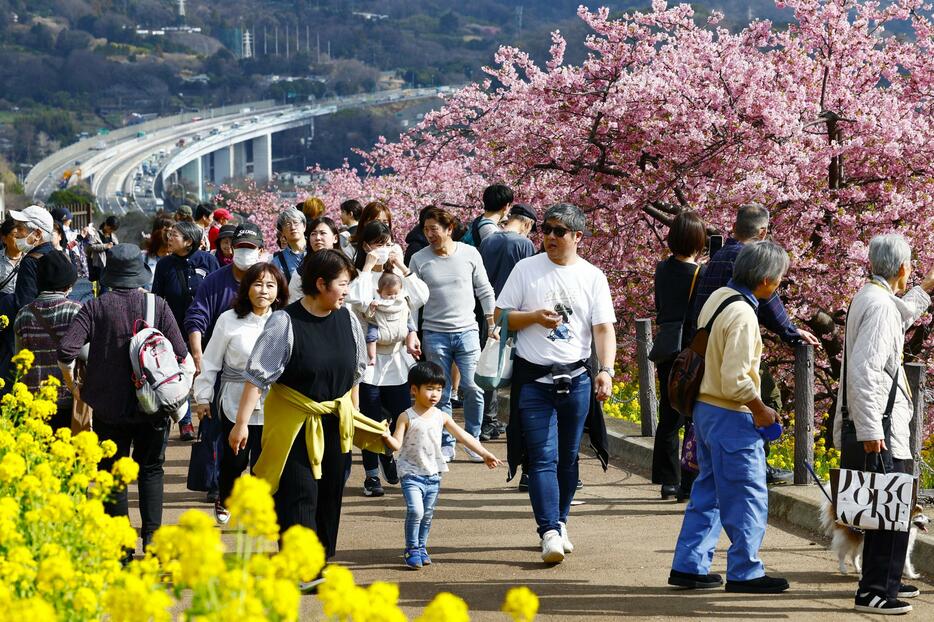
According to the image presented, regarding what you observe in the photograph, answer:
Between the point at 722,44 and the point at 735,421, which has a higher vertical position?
the point at 722,44

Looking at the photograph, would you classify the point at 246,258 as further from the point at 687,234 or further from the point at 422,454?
the point at 687,234

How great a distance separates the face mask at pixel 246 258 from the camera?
778 cm

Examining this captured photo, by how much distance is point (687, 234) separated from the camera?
7477 mm

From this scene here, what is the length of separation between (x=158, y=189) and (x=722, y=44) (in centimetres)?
12159

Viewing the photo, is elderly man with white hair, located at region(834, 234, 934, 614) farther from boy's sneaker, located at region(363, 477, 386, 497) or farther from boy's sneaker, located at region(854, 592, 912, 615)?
boy's sneaker, located at region(363, 477, 386, 497)

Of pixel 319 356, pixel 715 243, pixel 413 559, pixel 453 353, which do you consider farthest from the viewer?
pixel 453 353

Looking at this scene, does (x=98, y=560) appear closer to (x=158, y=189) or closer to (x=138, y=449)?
(x=138, y=449)

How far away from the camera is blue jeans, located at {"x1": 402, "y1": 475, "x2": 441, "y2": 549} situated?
21.4 feet

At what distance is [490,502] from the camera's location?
8148 mm

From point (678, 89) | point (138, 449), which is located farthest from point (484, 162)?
point (138, 449)

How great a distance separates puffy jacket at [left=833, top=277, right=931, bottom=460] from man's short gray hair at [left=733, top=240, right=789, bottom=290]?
34 cm

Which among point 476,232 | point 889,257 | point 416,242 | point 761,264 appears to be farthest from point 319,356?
point 416,242

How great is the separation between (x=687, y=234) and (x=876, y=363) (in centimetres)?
211

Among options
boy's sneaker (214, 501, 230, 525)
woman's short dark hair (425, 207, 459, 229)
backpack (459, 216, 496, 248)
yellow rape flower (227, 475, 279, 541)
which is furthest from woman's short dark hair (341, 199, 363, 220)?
yellow rape flower (227, 475, 279, 541)
